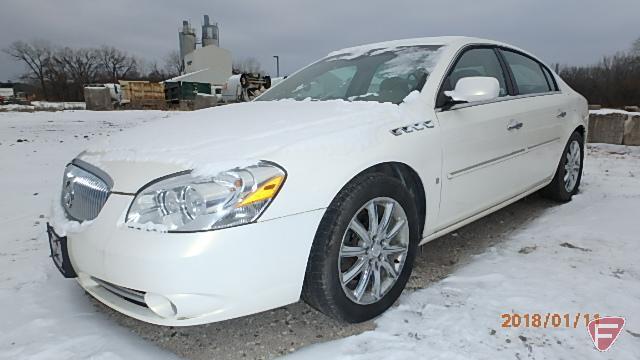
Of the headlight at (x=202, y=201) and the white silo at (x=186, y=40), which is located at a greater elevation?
the white silo at (x=186, y=40)

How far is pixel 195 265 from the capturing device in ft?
4.70

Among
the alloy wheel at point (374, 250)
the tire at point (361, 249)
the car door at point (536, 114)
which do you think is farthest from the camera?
the car door at point (536, 114)

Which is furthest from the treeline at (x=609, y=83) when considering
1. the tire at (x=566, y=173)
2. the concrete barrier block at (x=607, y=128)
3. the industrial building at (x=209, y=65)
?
the industrial building at (x=209, y=65)

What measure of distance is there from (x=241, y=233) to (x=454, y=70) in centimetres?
176

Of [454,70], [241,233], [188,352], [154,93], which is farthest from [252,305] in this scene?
[154,93]

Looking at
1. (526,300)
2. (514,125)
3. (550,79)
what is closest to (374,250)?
(526,300)

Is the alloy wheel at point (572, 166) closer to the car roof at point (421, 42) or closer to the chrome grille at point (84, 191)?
the car roof at point (421, 42)

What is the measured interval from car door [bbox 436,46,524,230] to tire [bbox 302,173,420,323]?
38cm

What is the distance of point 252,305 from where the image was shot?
1570 millimetres

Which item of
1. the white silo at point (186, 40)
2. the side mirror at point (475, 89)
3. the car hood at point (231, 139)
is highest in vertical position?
the white silo at point (186, 40)

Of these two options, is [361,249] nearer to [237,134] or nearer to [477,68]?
[237,134]

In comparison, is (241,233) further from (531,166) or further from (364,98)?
(531,166)

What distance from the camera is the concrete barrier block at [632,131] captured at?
23.7 ft

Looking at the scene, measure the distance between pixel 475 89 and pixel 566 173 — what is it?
6.65 feet
